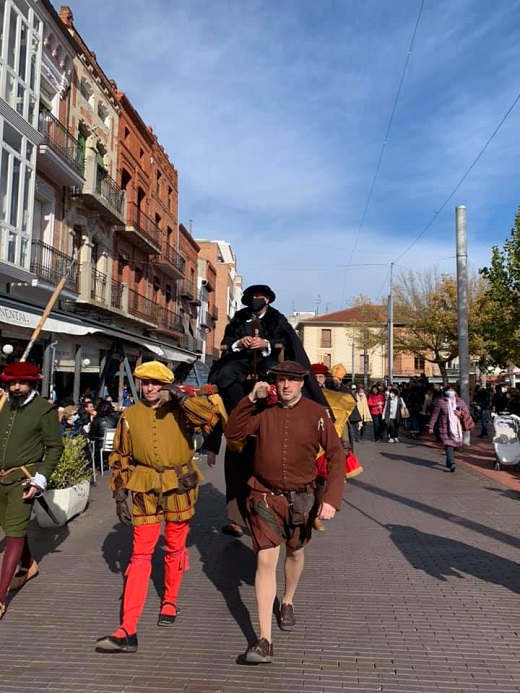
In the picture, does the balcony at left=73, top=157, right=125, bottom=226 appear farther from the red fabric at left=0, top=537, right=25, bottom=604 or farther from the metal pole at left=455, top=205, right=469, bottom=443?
the red fabric at left=0, top=537, right=25, bottom=604

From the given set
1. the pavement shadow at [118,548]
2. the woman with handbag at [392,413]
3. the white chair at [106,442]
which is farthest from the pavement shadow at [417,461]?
the pavement shadow at [118,548]

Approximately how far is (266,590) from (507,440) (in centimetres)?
954

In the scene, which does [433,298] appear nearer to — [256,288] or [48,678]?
[256,288]

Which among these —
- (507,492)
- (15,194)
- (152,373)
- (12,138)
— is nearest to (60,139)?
(12,138)

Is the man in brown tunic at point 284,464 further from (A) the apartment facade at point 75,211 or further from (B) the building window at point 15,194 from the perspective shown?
(B) the building window at point 15,194

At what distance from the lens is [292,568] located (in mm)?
4055

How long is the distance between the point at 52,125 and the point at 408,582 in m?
18.7

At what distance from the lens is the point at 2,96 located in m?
14.9

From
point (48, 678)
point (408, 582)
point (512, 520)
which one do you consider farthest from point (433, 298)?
point (48, 678)

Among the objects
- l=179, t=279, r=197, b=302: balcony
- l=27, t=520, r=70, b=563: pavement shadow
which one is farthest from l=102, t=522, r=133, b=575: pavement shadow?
l=179, t=279, r=197, b=302: balcony

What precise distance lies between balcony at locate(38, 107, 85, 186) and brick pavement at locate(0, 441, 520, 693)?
13.9 metres

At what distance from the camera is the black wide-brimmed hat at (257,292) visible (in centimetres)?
513

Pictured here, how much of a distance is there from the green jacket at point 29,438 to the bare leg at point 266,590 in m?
1.84

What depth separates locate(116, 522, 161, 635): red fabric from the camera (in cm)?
365
